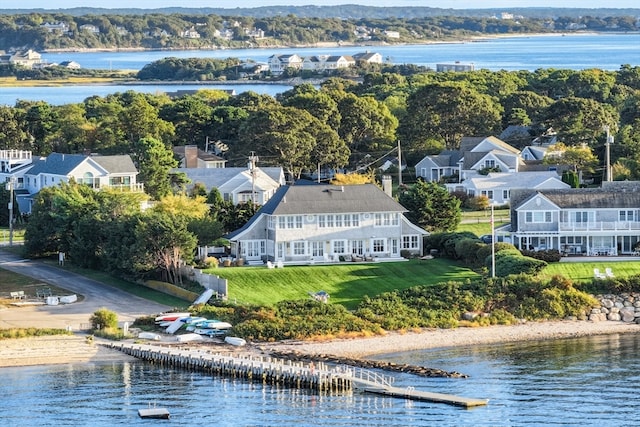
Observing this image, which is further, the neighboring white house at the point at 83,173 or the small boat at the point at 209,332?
the neighboring white house at the point at 83,173

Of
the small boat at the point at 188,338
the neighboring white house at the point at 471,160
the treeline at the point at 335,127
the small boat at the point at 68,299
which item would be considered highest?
the treeline at the point at 335,127

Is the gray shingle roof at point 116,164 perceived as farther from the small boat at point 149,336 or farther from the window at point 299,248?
the small boat at point 149,336

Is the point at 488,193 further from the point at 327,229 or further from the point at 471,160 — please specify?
the point at 327,229

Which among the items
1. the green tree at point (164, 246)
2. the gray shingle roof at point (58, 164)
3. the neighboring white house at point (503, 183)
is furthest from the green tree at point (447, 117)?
the green tree at point (164, 246)

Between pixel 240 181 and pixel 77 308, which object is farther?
pixel 240 181

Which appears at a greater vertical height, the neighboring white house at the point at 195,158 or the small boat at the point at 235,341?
the neighboring white house at the point at 195,158

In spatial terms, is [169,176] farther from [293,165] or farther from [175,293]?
[175,293]

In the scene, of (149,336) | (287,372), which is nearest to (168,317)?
(149,336)
